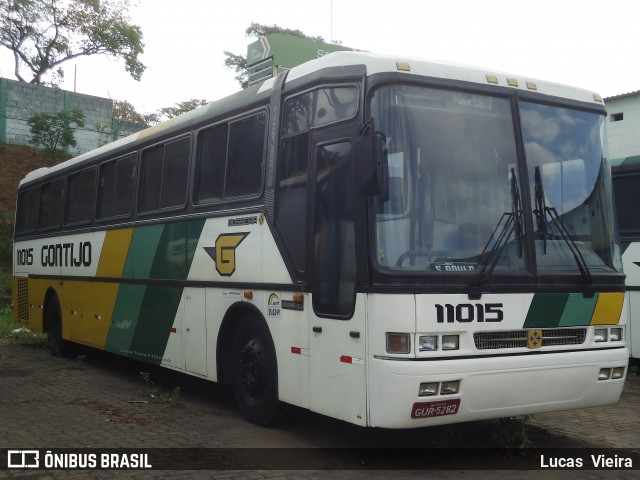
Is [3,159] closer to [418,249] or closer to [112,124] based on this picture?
[112,124]

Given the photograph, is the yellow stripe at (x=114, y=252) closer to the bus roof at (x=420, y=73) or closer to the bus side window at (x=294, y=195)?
the bus roof at (x=420, y=73)

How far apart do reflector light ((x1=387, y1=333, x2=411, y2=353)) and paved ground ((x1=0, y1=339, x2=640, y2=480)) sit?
1.04 m

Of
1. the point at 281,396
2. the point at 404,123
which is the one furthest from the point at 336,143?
the point at 281,396

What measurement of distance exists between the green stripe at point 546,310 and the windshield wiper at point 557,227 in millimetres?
275

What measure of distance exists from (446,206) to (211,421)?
364cm

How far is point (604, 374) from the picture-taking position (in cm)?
641

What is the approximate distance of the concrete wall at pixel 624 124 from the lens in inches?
910

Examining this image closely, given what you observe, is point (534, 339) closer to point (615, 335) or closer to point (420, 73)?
point (615, 335)

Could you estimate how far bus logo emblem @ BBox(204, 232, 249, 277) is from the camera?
7.72m

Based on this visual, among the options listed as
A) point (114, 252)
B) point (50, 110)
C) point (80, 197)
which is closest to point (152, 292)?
point (114, 252)

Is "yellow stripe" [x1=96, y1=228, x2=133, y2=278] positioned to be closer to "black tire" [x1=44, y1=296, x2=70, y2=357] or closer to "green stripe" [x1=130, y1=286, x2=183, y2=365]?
"green stripe" [x1=130, y1=286, x2=183, y2=365]

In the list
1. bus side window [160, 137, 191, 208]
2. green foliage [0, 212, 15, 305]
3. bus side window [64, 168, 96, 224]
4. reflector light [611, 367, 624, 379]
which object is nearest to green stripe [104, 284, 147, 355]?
bus side window [160, 137, 191, 208]

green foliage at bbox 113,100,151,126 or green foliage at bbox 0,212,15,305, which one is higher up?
green foliage at bbox 113,100,151,126

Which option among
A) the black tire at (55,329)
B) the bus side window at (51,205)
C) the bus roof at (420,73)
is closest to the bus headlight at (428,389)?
the bus roof at (420,73)
